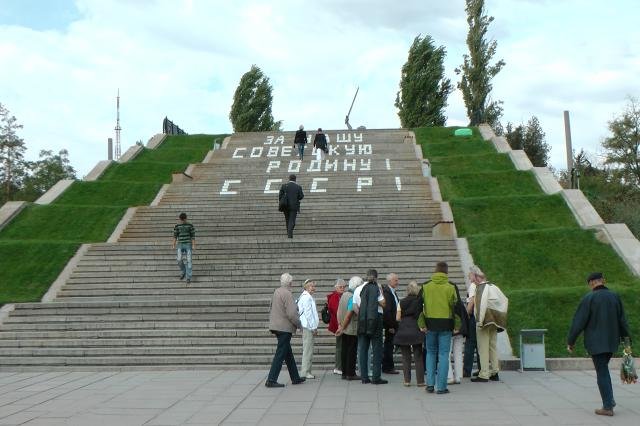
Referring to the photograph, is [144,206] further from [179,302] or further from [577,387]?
[577,387]

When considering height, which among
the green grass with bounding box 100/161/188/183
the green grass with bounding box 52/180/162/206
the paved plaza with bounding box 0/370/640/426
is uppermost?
the green grass with bounding box 100/161/188/183

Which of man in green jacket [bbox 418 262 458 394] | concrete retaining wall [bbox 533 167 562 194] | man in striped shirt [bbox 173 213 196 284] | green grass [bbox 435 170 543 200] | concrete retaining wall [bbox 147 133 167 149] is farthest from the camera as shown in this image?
concrete retaining wall [bbox 147 133 167 149]

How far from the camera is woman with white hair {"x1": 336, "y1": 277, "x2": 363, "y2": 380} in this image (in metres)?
11.8

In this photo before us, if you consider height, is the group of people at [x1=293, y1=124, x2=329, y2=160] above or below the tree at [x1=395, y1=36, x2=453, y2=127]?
below

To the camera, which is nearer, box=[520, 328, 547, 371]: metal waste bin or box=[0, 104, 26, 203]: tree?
box=[520, 328, 547, 371]: metal waste bin

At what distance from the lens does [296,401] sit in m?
9.89

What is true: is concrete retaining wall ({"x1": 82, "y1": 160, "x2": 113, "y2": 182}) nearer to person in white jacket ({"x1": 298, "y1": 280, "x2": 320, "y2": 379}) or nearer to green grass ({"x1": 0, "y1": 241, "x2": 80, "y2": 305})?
green grass ({"x1": 0, "y1": 241, "x2": 80, "y2": 305})

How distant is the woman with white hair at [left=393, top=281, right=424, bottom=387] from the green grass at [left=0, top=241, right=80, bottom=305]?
9746 mm

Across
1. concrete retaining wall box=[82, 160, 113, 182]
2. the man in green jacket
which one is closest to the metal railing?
concrete retaining wall box=[82, 160, 113, 182]

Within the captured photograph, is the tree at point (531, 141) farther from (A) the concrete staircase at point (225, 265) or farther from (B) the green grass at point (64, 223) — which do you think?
(B) the green grass at point (64, 223)

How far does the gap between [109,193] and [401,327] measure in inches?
727

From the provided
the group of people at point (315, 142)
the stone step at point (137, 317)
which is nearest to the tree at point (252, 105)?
the group of people at point (315, 142)

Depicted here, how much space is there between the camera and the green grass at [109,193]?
26.1 meters

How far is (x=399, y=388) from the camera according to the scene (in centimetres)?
1098
